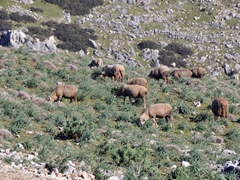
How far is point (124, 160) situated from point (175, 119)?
24.3ft

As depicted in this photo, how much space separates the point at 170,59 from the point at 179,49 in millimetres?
4485

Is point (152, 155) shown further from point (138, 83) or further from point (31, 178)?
point (138, 83)

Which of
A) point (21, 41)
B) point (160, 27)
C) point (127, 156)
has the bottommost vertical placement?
point (21, 41)

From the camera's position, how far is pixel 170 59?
61.0m

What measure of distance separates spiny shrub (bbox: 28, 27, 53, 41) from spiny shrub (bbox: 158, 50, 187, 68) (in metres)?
18.5

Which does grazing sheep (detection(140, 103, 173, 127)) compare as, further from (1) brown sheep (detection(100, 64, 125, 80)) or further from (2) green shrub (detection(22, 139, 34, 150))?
(1) brown sheep (detection(100, 64, 125, 80))

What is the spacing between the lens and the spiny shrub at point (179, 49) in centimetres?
6381

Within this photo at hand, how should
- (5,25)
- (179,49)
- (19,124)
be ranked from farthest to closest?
1. (179,49)
2. (5,25)
3. (19,124)

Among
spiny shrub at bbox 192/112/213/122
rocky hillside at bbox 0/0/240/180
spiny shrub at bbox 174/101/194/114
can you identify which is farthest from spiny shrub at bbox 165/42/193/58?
spiny shrub at bbox 192/112/213/122

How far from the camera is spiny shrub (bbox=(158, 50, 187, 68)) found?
60.2m

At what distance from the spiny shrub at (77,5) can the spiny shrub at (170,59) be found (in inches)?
686

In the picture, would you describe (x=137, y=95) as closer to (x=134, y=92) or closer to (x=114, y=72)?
(x=134, y=92)

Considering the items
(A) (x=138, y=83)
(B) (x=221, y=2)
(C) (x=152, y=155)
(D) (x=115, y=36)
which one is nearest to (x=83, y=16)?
(D) (x=115, y=36)

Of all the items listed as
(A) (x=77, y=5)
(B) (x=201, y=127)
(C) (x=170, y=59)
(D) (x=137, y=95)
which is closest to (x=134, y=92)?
(D) (x=137, y=95)
